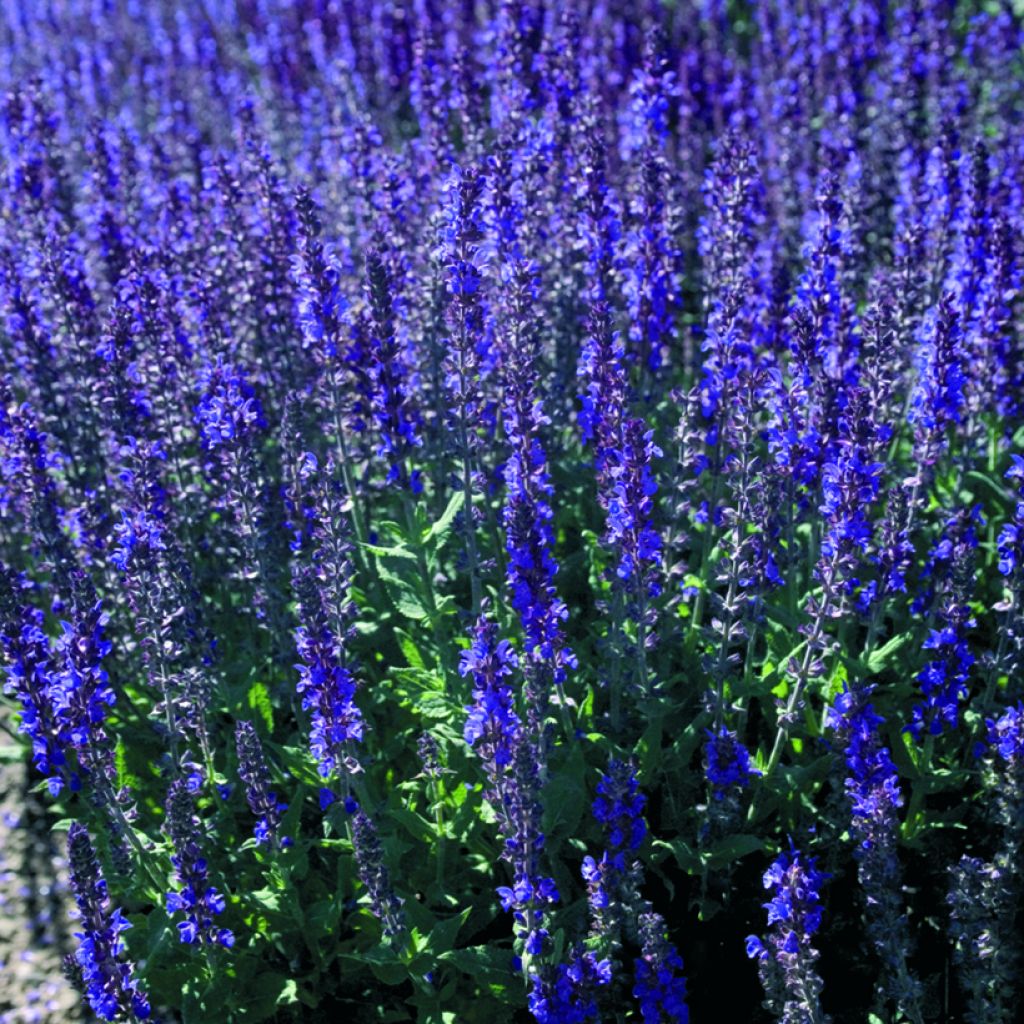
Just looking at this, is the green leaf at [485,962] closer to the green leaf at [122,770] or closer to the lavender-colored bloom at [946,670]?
the green leaf at [122,770]

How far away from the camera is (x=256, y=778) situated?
4.89 meters

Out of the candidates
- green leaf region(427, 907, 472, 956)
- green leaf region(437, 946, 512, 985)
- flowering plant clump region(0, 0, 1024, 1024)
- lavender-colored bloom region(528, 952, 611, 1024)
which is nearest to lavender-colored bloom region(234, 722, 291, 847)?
flowering plant clump region(0, 0, 1024, 1024)

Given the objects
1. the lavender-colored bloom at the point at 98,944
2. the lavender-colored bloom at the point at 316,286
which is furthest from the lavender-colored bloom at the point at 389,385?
the lavender-colored bloom at the point at 98,944

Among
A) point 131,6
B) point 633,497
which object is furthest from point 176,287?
point 131,6

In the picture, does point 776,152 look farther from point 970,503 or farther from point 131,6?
point 131,6

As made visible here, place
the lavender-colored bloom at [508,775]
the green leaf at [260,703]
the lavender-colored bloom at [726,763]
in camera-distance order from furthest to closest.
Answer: the green leaf at [260,703] < the lavender-colored bloom at [726,763] < the lavender-colored bloom at [508,775]

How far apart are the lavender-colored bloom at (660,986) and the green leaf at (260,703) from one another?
214 centimetres

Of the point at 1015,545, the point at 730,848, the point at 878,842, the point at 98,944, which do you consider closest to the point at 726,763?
the point at 730,848

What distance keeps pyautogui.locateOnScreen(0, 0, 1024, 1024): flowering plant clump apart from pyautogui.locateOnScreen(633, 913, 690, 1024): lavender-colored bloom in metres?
0.02

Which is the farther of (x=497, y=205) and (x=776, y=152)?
(x=776, y=152)

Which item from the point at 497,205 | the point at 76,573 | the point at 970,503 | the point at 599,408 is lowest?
the point at 76,573

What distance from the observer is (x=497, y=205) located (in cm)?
616

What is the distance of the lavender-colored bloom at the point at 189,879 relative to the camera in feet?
15.2

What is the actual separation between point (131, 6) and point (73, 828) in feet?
62.2
